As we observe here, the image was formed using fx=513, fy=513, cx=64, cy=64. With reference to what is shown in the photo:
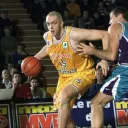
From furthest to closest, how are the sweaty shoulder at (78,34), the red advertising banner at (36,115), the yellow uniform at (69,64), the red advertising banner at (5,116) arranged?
the red advertising banner at (36,115) < the red advertising banner at (5,116) < the yellow uniform at (69,64) < the sweaty shoulder at (78,34)

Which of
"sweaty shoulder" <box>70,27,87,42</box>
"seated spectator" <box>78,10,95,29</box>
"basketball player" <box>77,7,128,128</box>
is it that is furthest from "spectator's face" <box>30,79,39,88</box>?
"seated spectator" <box>78,10,95,29</box>

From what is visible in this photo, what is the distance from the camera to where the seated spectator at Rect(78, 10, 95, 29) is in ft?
47.2

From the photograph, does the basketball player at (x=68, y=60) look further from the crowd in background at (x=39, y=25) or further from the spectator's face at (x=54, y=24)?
the crowd in background at (x=39, y=25)

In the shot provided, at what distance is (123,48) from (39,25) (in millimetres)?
8068

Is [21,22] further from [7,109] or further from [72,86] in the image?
[72,86]

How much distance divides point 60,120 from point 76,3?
892 cm

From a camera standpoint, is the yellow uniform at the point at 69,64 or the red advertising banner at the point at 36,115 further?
the red advertising banner at the point at 36,115

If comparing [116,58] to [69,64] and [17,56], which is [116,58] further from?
[17,56]

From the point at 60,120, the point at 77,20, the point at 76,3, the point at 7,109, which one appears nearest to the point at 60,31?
the point at 60,120

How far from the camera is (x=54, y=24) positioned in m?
7.16

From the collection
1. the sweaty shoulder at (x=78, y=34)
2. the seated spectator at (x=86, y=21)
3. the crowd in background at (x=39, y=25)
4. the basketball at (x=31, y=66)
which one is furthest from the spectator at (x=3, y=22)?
the sweaty shoulder at (x=78, y=34)

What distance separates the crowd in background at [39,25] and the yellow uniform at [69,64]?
86.8 inches

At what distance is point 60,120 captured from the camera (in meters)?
6.93

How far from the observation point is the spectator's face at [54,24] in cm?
712
